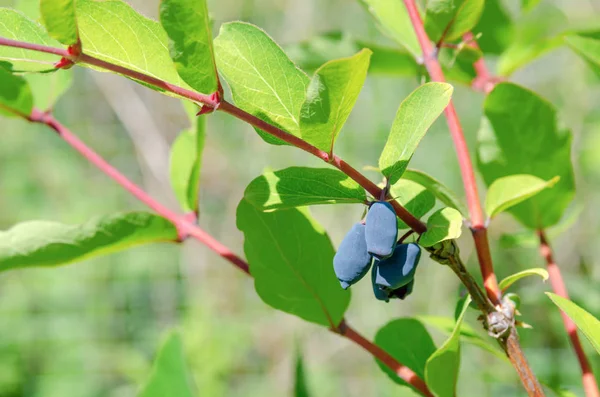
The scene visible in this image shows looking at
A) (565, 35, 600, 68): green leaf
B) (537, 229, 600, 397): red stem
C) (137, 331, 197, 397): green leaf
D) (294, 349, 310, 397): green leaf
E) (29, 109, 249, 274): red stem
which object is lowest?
(294, 349, 310, 397): green leaf

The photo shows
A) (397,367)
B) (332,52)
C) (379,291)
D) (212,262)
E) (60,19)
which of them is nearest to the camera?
(60,19)

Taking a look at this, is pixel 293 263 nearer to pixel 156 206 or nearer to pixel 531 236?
pixel 156 206

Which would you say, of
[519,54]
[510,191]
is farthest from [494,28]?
[510,191]

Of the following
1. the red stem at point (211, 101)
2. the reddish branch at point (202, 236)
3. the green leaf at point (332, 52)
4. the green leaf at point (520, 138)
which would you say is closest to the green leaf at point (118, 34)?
the red stem at point (211, 101)

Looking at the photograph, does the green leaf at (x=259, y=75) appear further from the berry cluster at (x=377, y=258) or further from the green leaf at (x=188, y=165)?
the green leaf at (x=188, y=165)

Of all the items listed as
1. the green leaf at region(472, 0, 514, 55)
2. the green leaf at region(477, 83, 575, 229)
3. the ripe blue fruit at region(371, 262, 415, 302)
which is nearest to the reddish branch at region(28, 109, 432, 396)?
the ripe blue fruit at region(371, 262, 415, 302)

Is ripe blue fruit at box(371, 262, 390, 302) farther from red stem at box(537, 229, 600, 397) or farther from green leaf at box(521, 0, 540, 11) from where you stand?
green leaf at box(521, 0, 540, 11)
